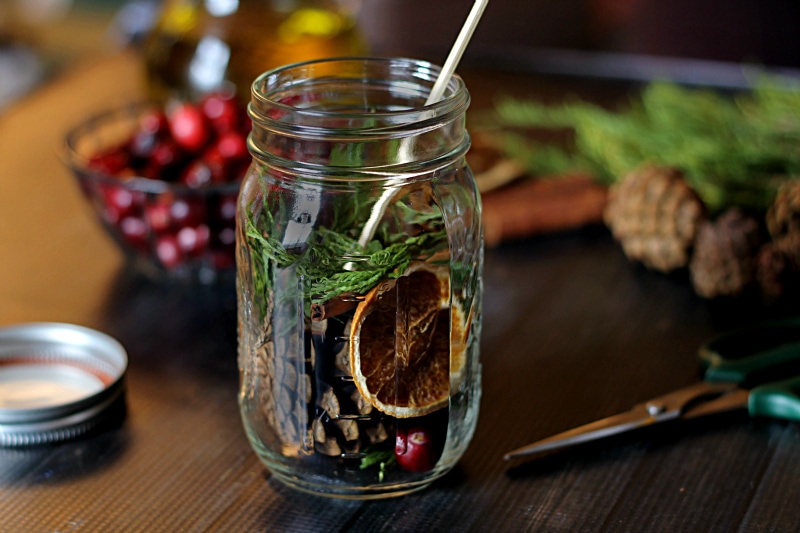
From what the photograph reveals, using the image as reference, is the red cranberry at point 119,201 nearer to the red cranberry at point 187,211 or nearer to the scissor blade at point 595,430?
the red cranberry at point 187,211

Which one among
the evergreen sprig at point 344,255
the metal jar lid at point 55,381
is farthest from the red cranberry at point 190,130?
the evergreen sprig at point 344,255

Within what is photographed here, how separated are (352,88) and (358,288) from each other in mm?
165

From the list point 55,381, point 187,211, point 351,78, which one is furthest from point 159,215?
point 351,78

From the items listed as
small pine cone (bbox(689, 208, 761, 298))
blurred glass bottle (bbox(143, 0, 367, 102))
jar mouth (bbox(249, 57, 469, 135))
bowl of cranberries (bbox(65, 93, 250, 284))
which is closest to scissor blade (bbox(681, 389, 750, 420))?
small pine cone (bbox(689, 208, 761, 298))

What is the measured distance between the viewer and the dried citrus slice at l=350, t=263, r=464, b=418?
60cm

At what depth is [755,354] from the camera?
0.79 m

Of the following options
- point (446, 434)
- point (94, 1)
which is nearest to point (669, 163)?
point (446, 434)

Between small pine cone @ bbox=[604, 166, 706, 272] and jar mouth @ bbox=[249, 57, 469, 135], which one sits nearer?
jar mouth @ bbox=[249, 57, 469, 135]

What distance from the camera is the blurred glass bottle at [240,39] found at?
3.77ft

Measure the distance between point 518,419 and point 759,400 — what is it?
0.62ft

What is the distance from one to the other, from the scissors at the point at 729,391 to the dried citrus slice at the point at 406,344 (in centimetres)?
10

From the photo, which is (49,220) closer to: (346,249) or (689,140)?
(346,249)

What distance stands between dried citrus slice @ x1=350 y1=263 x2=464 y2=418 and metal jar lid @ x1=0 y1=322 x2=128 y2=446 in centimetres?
23

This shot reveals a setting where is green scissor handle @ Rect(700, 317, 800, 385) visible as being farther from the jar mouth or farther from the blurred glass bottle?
the blurred glass bottle
